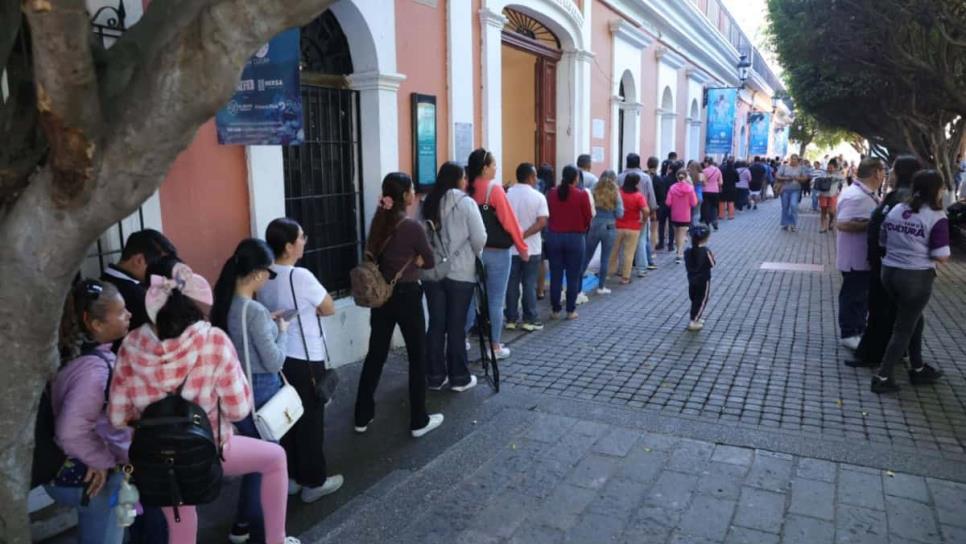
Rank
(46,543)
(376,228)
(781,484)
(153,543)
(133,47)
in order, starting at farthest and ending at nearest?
(376,228)
(781,484)
(46,543)
(153,543)
(133,47)

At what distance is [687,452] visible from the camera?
14.3 ft

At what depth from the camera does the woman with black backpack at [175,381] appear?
8.52ft

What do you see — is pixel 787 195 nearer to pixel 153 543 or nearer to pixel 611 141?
pixel 611 141

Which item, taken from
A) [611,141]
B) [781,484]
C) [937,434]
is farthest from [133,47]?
[611,141]

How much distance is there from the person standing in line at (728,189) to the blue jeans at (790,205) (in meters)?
1.97

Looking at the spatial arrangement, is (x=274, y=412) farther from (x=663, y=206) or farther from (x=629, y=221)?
(x=663, y=206)

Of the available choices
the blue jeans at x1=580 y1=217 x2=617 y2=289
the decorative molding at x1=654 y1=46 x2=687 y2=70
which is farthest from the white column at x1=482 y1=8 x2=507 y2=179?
the decorative molding at x1=654 y1=46 x2=687 y2=70

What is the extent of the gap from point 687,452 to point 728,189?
16029 mm

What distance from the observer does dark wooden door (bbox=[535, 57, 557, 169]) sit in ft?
35.9

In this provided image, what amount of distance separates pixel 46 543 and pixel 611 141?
11.3 metres

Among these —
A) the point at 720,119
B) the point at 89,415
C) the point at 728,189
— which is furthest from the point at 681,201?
the point at 720,119

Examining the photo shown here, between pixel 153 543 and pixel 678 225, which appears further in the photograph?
pixel 678 225

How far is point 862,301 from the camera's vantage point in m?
6.54

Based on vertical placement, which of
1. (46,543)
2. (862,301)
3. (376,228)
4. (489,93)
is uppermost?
(489,93)
